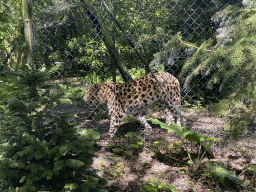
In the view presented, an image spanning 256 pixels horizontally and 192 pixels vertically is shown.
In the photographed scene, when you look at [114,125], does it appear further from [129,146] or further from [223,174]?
[223,174]

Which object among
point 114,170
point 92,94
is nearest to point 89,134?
point 114,170

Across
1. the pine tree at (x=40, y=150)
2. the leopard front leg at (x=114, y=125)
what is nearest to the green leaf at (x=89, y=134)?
the pine tree at (x=40, y=150)

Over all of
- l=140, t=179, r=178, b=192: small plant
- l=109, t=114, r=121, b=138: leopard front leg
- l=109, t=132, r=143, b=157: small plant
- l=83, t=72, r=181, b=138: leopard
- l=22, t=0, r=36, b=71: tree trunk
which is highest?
l=22, t=0, r=36, b=71: tree trunk

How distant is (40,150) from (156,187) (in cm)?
131

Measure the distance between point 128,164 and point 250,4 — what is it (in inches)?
99.0

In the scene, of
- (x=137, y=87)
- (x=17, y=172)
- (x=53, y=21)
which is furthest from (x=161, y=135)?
(x=53, y=21)

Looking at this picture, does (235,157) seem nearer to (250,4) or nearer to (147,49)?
(250,4)

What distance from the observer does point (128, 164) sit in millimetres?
2848

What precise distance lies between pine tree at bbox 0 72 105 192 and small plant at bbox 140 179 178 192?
0.58 metres

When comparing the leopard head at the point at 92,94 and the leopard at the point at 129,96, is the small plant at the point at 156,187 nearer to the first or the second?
the leopard at the point at 129,96

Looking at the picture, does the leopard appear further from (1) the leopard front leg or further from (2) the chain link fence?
(2) the chain link fence

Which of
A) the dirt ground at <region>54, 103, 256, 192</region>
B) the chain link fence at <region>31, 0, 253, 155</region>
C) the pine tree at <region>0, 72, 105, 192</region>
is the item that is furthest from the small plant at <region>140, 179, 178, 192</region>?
the chain link fence at <region>31, 0, 253, 155</region>

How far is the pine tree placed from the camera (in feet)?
5.52

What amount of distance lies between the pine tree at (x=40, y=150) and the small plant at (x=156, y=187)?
58 cm
